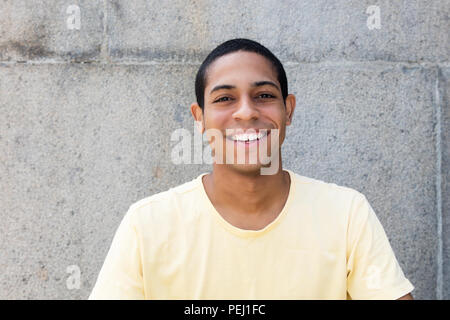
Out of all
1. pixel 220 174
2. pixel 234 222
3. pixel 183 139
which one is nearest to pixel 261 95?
pixel 220 174

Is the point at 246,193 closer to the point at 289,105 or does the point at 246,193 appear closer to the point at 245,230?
the point at 245,230

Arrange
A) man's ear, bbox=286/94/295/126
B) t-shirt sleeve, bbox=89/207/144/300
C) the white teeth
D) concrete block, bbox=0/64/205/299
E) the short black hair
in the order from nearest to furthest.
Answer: t-shirt sleeve, bbox=89/207/144/300 < the white teeth < the short black hair < man's ear, bbox=286/94/295/126 < concrete block, bbox=0/64/205/299

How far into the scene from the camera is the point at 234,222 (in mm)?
1973

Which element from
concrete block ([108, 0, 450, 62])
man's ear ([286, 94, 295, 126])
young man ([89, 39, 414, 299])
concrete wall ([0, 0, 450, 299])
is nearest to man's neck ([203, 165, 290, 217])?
young man ([89, 39, 414, 299])

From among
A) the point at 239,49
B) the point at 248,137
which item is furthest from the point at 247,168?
the point at 239,49

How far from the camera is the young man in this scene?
74.2 inches

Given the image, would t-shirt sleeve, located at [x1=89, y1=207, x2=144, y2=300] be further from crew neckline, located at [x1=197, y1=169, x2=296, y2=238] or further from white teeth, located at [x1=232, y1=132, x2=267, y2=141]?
white teeth, located at [x1=232, y1=132, x2=267, y2=141]

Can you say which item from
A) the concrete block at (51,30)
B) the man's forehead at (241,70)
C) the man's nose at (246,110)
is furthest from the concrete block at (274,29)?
the man's nose at (246,110)

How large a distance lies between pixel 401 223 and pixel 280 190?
1.15 metres

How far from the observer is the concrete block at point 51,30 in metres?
2.83

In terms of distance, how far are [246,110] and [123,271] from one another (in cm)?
81

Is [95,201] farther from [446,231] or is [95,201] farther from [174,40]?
[446,231]
